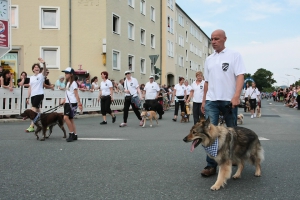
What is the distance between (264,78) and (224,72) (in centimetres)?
16305

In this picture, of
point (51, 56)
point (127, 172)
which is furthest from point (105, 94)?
point (51, 56)

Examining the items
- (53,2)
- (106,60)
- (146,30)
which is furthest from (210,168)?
(146,30)

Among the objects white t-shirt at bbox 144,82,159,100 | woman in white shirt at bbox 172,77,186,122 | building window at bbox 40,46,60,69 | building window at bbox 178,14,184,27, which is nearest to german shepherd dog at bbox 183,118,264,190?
white t-shirt at bbox 144,82,159,100

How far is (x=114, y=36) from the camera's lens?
27266 mm

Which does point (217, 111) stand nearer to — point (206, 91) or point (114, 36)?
point (206, 91)

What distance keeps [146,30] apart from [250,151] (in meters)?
30.8

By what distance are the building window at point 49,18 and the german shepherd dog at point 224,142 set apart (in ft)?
77.0

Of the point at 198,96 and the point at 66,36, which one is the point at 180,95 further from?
the point at 66,36

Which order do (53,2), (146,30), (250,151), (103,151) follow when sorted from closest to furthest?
(250,151) → (103,151) → (53,2) → (146,30)

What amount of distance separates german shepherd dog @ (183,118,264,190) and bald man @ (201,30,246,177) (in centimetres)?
41

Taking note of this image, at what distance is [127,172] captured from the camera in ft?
16.1

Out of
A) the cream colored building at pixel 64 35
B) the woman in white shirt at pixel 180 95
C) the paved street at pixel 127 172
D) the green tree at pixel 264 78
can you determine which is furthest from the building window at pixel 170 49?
the green tree at pixel 264 78

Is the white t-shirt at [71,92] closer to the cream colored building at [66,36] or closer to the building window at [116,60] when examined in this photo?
the cream colored building at [66,36]

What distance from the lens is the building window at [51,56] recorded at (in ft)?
83.3
